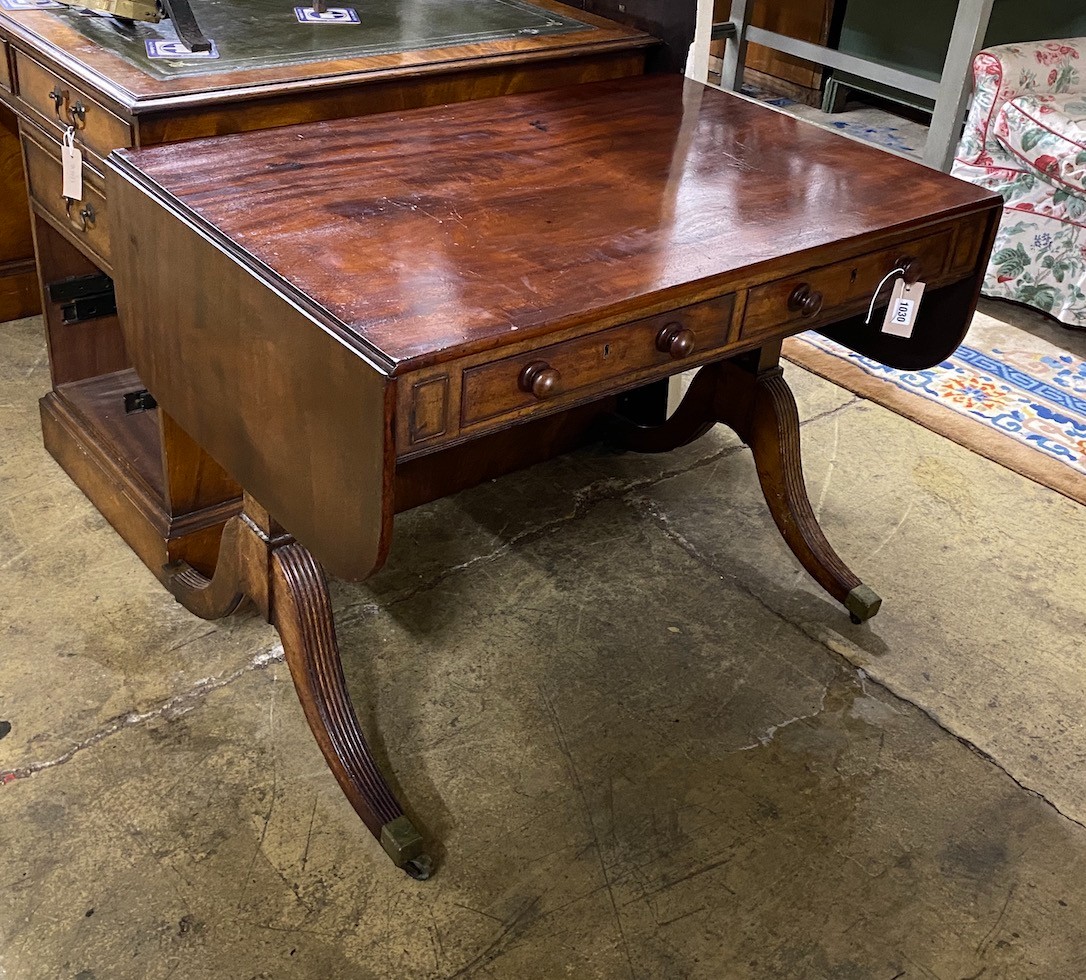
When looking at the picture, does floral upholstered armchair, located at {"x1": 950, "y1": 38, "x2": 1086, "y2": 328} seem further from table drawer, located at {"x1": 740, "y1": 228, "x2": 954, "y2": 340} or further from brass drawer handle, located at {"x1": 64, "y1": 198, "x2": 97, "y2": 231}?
brass drawer handle, located at {"x1": 64, "y1": 198, "x2": 97, "y2": 231}

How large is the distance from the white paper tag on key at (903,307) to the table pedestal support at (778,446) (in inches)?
13.7

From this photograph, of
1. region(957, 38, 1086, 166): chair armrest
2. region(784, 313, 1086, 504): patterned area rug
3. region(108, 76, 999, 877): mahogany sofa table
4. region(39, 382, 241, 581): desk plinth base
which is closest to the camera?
region(108, 76, 999, 877): mahogany sofa table

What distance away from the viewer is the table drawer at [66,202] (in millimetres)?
1814

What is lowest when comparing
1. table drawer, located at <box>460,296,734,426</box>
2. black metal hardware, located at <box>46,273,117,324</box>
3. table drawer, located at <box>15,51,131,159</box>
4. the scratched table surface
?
black metal hardware, located at <box>46,273,117,324</box>

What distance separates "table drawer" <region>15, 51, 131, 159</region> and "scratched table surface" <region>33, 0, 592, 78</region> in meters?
0.09

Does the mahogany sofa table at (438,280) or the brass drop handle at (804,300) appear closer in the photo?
the mahogany sofa table at (438,280)

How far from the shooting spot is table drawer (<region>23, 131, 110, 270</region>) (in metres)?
1.81

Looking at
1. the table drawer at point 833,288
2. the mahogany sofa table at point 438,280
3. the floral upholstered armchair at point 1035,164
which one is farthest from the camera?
the floral upholstered armchair at point 1035,164

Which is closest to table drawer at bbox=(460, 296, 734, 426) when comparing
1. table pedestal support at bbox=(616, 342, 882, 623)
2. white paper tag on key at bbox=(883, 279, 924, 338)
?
white paper tag on key at bbox=(883, 279, 924, 338)

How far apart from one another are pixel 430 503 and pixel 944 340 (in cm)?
98

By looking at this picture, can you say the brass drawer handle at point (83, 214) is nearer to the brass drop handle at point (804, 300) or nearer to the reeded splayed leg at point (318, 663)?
the reeded splayed leg at point (318, 663)

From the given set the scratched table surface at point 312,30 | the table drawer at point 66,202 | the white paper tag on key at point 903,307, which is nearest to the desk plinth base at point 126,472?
the table drawer at point 66,202

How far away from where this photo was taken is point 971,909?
5.33 ft

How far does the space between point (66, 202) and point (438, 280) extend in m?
0.84
